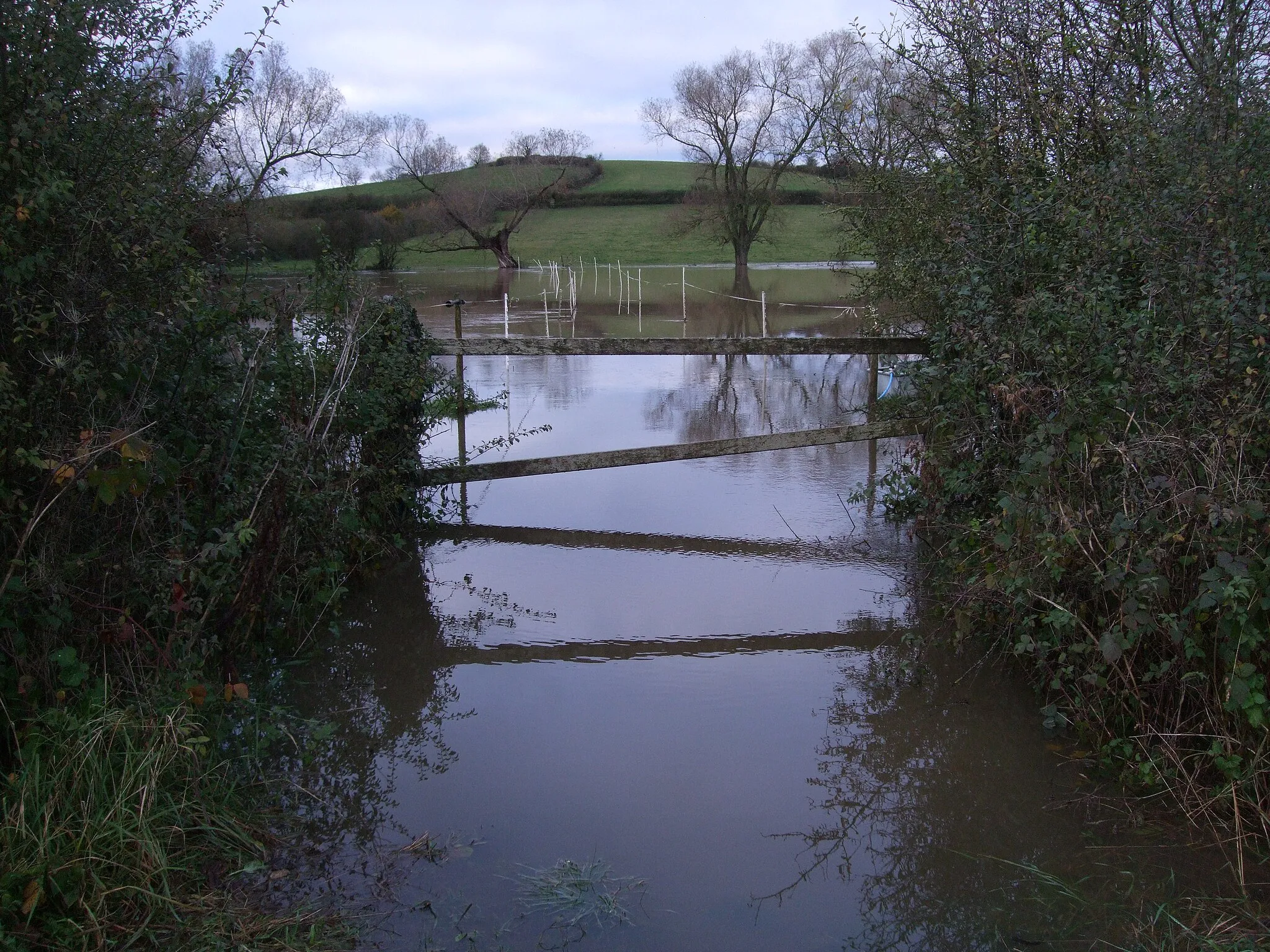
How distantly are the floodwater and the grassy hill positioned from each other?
44161 millimetres

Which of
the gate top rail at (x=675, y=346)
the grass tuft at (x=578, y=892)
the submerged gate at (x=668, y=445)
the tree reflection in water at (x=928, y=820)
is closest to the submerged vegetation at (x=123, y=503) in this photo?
the grass tuft at (x=578, y=892)

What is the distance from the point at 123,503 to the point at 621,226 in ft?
226

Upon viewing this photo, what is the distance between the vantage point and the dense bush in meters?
3.81

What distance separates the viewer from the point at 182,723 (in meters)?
3.65

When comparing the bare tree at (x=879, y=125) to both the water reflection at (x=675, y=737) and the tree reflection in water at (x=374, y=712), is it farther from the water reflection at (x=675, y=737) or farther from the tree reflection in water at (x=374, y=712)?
the tree reflection in water at (x=374, y=712)

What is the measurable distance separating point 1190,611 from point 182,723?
3.72 metres

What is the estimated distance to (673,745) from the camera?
4.59 metres

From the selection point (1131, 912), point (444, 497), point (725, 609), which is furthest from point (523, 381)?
point (1131, 912)

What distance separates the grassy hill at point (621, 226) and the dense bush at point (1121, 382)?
4451 centimetres

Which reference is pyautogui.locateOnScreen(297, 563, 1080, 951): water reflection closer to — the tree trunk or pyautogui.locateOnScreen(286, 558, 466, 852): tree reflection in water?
pyautogui.locateOnScreen(286, 558, 466, 852): tree reflection in water

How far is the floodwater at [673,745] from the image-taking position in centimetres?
347

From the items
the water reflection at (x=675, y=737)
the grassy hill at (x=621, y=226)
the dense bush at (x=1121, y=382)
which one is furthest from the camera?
the grassy hill at (x=621, y=226)

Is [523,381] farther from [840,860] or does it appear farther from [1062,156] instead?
[840,860]

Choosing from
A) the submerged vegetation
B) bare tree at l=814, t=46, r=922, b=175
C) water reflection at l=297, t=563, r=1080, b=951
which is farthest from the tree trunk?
the submerged vegetation
